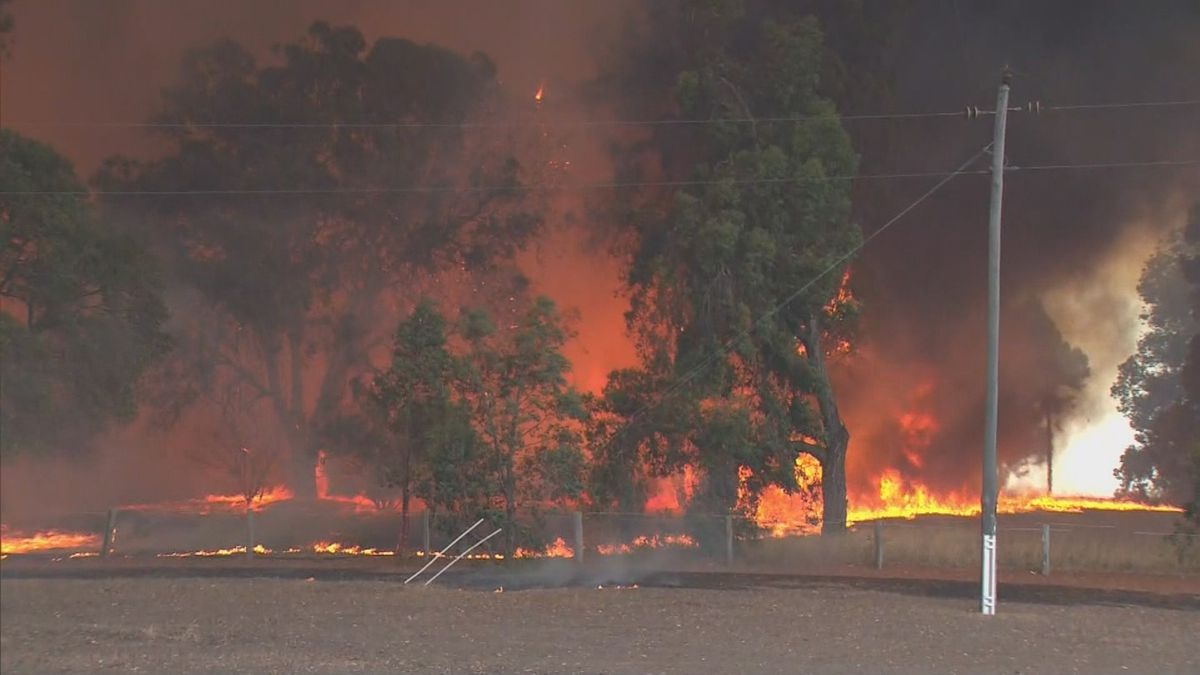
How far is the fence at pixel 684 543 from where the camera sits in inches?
754

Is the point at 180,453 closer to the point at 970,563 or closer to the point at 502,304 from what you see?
the point at 502,304

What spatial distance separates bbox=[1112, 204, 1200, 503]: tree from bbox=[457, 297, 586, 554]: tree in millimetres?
23635

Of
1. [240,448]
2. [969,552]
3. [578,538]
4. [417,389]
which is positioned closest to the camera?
[578,538]

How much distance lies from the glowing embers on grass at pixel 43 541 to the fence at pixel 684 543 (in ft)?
0.56

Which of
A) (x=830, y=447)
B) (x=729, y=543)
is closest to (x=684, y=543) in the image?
(x=729, y=543)

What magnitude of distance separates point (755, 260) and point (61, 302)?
13.9m

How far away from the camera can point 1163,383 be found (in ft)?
148

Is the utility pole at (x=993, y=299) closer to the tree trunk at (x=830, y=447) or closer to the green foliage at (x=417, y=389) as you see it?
the tree trunk at (x=830, y=447)

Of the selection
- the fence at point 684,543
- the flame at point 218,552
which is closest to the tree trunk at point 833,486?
the fence at point 684,543

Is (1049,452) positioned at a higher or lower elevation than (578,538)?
higher

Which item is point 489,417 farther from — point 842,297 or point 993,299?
point 842,297

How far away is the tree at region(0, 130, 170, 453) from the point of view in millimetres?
15984

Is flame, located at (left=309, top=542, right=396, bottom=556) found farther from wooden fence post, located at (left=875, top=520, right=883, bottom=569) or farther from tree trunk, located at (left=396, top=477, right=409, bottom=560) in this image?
wooden fence post, located at (left=875, top=520, right=883, bottom=569)

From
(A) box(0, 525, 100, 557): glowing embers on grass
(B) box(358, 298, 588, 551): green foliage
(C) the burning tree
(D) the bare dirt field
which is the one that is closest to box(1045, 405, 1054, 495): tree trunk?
(D) the bare dirt field
